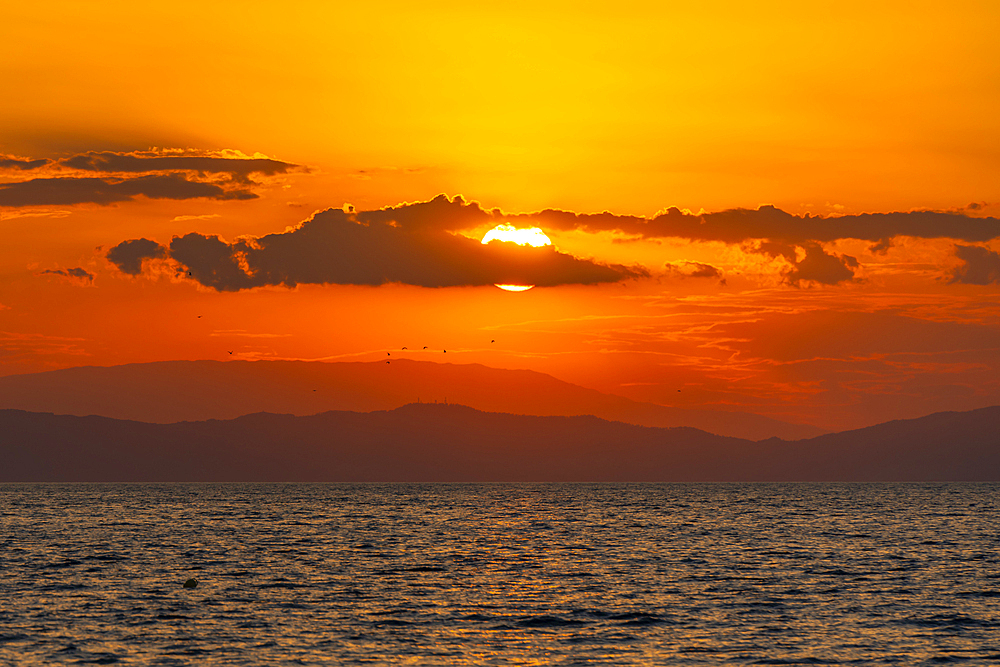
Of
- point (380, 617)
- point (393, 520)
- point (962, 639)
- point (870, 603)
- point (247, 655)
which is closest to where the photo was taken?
point (247, 655)

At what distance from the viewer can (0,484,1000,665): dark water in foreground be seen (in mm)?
52250

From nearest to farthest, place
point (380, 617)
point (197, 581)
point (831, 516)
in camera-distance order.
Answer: point (380, 617) → point (197, 581) → point (831, 516)

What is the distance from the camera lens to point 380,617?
61875mm

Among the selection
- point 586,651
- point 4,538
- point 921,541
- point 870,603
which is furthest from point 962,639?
point 4,538

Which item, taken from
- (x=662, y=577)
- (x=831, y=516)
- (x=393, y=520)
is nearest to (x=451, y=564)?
(x=662, y=577)

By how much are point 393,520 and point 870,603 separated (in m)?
116

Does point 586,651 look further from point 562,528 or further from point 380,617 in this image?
point 562,528

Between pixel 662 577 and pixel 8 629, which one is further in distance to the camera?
pixel 662 577

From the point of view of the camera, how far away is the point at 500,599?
6956 centimetres

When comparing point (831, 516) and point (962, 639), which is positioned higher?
point (962, 639)

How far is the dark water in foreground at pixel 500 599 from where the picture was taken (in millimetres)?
52250

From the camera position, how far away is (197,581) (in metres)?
79.9

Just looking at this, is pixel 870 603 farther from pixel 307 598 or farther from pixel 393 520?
pixel 393 520

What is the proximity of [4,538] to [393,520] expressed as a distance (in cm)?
6391
